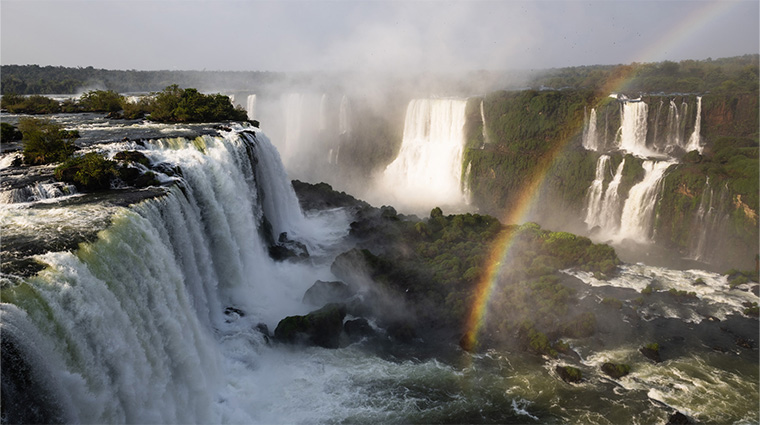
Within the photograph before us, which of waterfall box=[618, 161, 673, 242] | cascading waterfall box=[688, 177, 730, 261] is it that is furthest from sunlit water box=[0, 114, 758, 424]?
waterfall box=[618, 161, 673, 242]

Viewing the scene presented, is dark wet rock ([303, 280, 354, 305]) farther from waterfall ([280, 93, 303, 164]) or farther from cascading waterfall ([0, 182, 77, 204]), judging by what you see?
waterfall ([280, 93, 303, 164])

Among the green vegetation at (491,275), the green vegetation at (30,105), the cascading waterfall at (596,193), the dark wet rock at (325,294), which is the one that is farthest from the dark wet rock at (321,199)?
the green vegetation at (30,105)

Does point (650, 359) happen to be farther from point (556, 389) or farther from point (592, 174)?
point (592, 174)

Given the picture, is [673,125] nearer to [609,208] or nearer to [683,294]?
[609,208]

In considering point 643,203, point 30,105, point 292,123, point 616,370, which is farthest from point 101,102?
point 643,203

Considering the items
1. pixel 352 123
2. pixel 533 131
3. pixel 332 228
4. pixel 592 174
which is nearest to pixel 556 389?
pixel 332 228

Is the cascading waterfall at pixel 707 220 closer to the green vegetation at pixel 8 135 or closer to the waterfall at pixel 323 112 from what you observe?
the green vegetation at pixel 8 135
